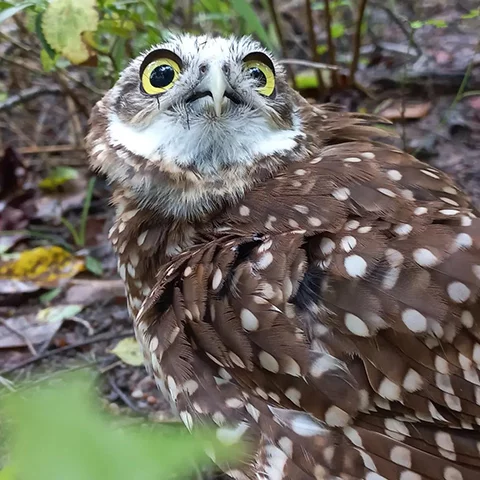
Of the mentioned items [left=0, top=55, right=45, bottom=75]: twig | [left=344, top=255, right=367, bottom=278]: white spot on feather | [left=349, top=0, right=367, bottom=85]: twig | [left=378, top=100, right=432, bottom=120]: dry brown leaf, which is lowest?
[left=378, top=100, right=432, bottom=120]: dry brown leaf

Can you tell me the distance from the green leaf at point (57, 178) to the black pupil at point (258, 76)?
79.1 inches

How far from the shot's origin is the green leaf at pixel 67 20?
1.85 metres

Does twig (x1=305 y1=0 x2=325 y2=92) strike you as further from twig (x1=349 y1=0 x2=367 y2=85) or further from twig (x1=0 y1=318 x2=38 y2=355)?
twig (x1=0 y1=318 x2=38 y2=355)

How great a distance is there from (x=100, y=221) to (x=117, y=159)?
1483 millimetres

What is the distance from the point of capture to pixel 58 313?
2627 millimetres

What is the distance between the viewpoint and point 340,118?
2035mm

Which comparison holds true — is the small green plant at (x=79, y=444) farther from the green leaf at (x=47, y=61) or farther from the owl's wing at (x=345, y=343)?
the green leaf at (x=47, y=61)

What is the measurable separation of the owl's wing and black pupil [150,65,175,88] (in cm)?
54

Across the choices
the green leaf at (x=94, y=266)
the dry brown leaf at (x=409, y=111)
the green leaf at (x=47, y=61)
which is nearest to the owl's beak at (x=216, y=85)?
the green leaf at (x=47, y=61)

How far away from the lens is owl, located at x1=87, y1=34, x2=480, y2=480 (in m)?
1.38

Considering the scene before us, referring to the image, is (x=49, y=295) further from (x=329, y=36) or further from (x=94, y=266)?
(x=329, y=36)

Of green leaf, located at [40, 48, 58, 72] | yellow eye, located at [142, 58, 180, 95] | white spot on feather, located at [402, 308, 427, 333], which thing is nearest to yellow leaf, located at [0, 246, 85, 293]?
green leaf, located at [40, 48, 58, 72]

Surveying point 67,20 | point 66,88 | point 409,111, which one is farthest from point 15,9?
point 409,111

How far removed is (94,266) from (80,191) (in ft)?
2.81
